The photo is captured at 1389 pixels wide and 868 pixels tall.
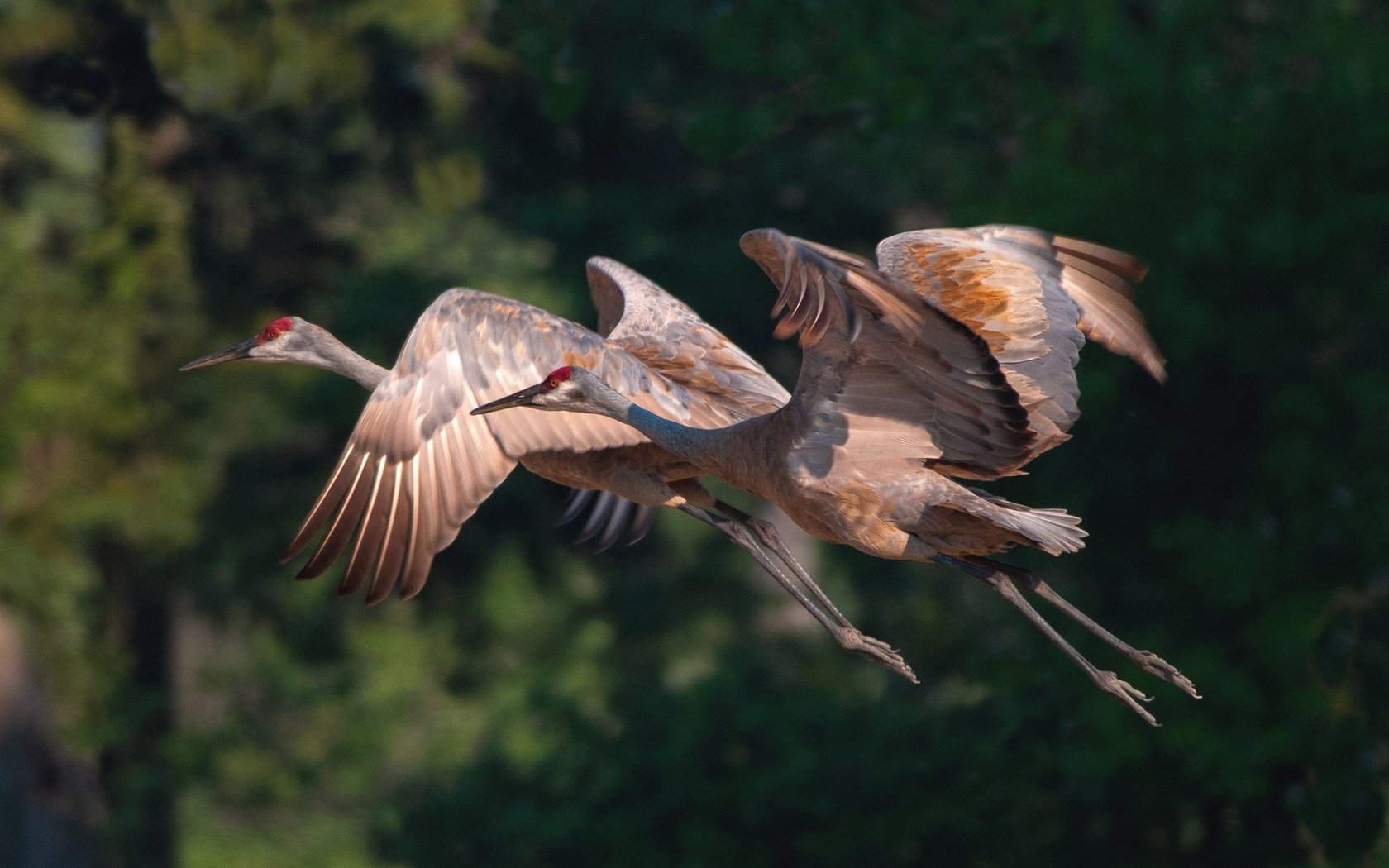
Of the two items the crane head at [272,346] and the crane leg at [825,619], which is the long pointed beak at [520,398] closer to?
the crane leg at [825,619]

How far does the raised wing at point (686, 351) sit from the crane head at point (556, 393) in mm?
591

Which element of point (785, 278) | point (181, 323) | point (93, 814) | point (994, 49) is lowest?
point (93, 814)

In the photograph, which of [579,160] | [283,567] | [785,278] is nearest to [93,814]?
[283,567]

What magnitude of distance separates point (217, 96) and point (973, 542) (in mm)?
7340

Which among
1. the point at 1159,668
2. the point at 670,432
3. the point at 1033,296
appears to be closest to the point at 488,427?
the point at 670,432

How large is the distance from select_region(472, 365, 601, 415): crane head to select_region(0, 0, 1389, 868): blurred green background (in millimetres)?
4117

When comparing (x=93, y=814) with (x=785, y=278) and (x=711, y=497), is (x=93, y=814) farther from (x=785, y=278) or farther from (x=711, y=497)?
(x=785, y=278)

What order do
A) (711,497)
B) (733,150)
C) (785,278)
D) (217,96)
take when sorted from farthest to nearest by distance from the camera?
(217,96)
(733,150)
(711,497)
(785,278)

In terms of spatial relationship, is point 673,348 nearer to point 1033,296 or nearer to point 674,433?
point 674,433

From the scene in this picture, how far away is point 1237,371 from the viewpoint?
1084cm

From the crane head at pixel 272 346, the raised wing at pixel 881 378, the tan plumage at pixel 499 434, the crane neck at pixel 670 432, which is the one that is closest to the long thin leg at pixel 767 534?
the tan plumage at pixel 499 434

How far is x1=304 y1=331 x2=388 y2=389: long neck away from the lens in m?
7.83

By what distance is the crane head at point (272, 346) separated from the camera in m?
7.91

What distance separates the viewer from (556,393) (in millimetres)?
6660
